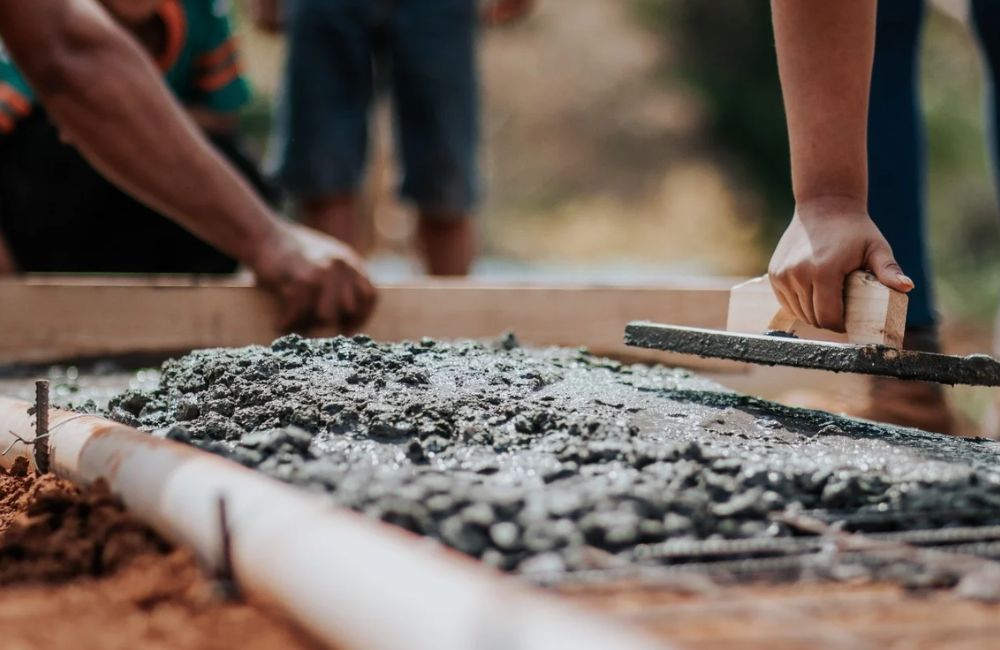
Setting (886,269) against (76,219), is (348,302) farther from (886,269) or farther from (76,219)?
(76,219)

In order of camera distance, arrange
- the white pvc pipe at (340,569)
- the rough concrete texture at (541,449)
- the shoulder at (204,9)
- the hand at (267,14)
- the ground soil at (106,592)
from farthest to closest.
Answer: the hand at (267,14) → the shoulder at (204,9) → the rough concrete texture at (541,449) → the ground soil at (106,592) → the white pvc pipe at (340,569)

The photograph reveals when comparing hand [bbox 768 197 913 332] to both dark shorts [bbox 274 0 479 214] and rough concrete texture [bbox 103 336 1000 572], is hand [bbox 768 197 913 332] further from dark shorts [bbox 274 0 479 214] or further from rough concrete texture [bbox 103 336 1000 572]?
dark shorts [bbox 274 0 479 214]

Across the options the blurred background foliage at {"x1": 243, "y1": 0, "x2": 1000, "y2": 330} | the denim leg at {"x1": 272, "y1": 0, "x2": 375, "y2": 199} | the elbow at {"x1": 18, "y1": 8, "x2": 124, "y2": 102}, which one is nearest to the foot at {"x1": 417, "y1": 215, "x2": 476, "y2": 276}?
the denim leg at {"x1": 272, "y1": 0, "x2": 375, "y2": 199}

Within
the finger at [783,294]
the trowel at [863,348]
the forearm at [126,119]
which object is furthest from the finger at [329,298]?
the finger at [783,294]

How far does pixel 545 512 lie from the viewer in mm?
980

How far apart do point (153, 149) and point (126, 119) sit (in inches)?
3.3

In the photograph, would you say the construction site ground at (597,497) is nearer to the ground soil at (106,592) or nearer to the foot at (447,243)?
the ground soil at (106,592)

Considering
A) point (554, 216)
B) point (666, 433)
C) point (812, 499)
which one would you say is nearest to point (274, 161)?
point (666, 433)

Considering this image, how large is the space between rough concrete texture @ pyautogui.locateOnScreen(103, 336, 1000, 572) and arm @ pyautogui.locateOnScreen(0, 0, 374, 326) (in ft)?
2.15

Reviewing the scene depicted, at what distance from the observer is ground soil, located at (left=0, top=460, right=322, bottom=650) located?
2.52 feet

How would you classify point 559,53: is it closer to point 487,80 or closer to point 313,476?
point 487,80

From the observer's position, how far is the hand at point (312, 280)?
2.35m

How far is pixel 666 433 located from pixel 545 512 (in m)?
0.41

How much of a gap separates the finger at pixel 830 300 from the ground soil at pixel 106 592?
3.17 feet
